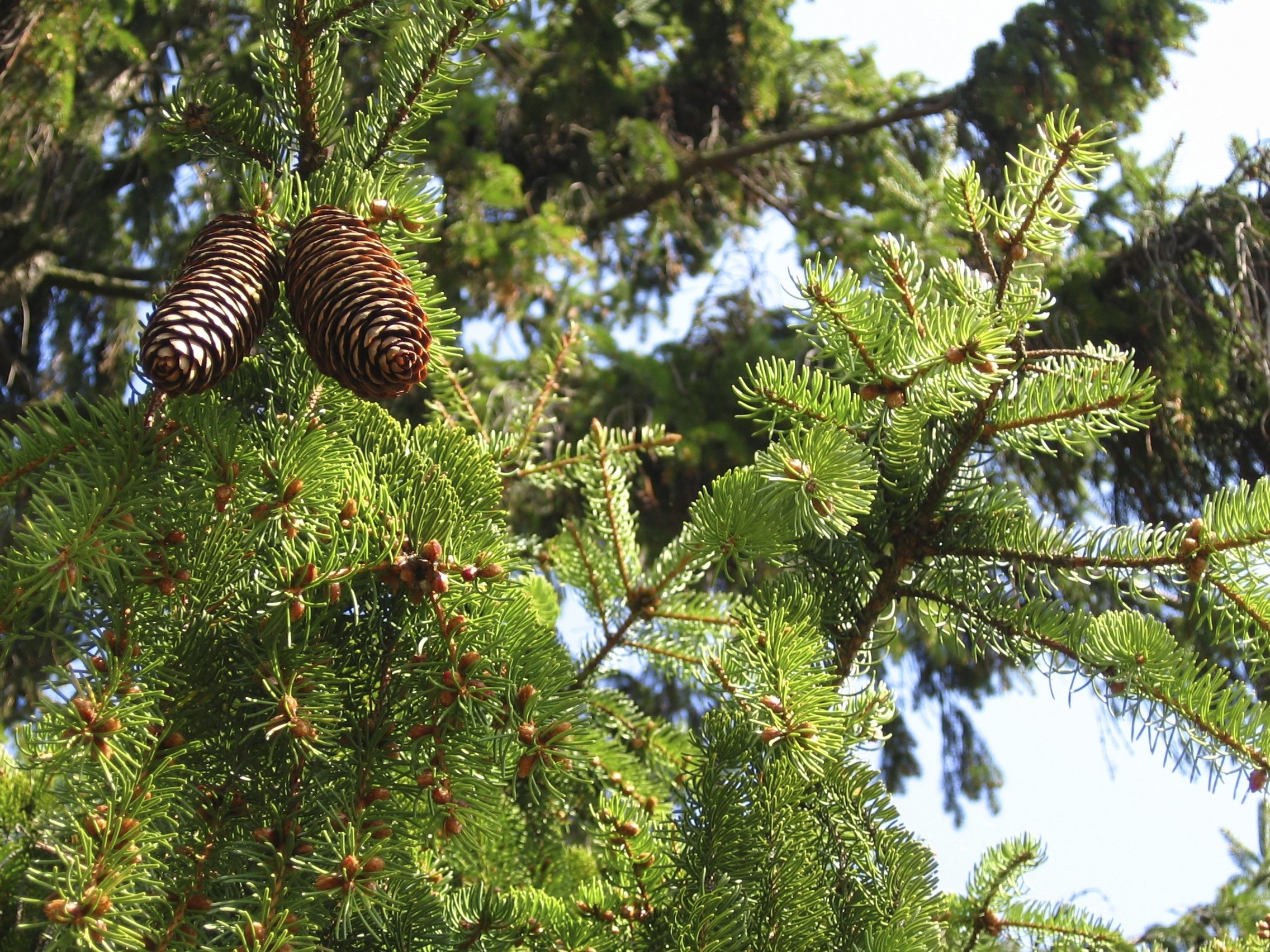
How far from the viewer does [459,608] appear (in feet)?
3.08

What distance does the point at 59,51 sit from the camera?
3.43 m

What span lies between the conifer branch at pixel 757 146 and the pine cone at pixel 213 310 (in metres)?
4.16

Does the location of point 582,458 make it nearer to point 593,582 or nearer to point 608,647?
point 593,582

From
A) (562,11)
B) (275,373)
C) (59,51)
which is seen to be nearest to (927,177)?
(562,11)

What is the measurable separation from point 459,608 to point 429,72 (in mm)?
570

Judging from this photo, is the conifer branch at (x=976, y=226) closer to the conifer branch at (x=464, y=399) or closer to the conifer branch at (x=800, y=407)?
the conifer branch at (x=800, y=407)

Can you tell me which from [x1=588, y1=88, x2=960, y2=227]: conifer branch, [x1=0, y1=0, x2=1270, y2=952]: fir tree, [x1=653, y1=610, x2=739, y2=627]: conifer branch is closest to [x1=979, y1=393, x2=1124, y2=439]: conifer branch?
[x1=0, y1=0, x2=1270, y2=952]: fir tree

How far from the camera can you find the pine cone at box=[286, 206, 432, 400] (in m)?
0.83

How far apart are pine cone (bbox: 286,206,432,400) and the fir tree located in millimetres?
90

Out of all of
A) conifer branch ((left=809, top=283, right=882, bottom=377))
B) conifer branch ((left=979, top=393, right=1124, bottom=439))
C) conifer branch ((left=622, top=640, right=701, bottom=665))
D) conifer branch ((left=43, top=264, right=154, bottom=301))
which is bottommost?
conifer branch ((left=622, top=640, right=701, bottom=665))

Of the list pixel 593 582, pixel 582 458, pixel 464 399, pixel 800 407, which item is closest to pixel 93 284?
pixel 464 399

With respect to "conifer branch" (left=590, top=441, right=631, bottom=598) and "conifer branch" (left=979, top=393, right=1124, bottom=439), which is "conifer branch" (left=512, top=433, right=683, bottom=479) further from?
"conifer branch" (left=979, top=393, right=1124, bottom=439)

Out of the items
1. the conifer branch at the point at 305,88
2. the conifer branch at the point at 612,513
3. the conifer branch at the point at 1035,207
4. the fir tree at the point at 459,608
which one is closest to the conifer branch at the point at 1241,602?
the fir tree at the point at 459,608

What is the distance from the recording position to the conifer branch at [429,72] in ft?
3.46
